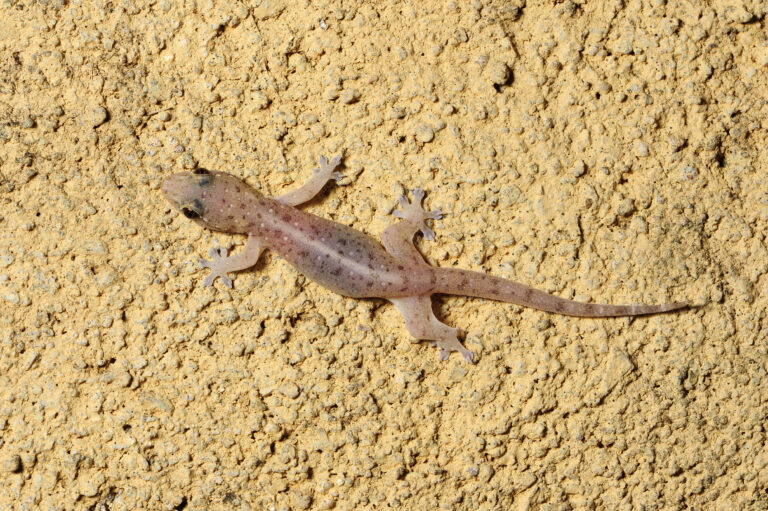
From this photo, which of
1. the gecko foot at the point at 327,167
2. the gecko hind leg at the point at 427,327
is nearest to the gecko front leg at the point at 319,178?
the gecko foot at the point at 327,167

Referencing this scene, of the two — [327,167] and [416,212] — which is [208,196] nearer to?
[327,167]

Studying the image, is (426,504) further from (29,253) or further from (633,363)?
(29,253)

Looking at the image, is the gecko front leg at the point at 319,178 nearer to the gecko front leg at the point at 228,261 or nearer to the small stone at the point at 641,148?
the gecko front leg at the point at 228,261

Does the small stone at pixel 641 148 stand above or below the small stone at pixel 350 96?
below

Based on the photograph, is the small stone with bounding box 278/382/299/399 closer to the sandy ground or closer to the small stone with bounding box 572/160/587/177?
the sandy ground

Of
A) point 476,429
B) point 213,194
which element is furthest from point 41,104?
point 476,429

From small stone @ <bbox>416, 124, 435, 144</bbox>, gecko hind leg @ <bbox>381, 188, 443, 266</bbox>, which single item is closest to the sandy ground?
small stone @ <bbox>416, 124, 435, 144</bbox>
